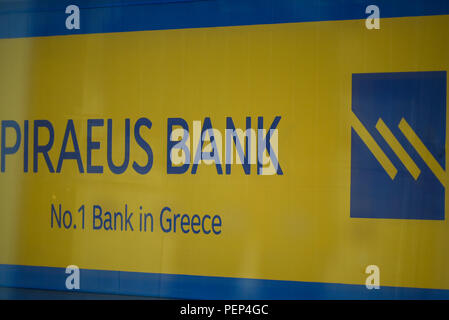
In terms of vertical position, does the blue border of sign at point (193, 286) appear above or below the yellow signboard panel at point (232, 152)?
below

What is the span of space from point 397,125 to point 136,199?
1.57 m

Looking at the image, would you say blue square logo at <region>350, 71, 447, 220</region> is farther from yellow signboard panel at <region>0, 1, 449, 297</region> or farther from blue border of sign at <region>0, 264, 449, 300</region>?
blue border of sign at <region>0, 264, 449, 300</region>

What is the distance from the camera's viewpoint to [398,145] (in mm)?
2932

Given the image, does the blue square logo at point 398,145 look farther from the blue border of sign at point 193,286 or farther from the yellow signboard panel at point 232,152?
the blue border of sign at point 193,286

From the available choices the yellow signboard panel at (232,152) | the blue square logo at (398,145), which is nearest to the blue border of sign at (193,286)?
the yellow signboard panel at (232,152)

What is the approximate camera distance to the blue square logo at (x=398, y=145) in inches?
113

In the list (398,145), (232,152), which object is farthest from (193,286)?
(398,145)

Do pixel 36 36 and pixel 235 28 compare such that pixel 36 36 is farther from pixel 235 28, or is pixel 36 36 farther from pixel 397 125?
Result: pixel 397 125

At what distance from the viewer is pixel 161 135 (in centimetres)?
319

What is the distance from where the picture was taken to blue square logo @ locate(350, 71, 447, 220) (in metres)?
2.88

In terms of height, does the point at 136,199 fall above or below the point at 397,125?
below

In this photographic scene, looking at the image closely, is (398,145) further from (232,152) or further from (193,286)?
(193,286)
